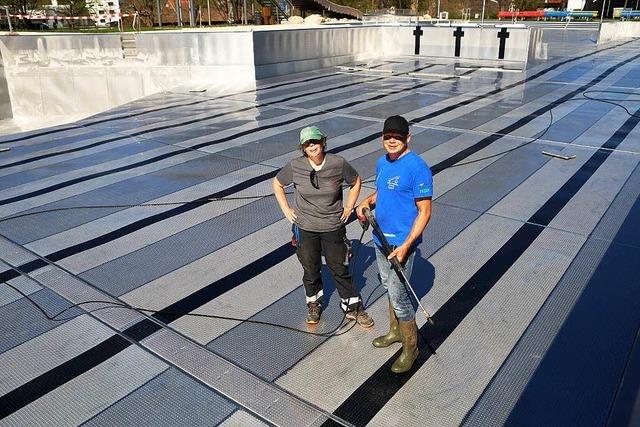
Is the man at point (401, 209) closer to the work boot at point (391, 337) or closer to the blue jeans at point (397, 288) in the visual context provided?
the blue jeans at point (397, 288)

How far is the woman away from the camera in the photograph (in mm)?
3482

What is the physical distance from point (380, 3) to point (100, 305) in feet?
186

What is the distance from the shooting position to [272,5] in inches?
1462

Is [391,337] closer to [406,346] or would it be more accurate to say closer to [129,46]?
[406,346]

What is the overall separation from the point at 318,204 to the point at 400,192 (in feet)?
2.20

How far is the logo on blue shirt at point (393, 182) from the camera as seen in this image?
3.02 m

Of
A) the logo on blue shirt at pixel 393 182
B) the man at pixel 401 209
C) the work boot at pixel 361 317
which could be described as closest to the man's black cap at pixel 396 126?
the man at pixel 401 209

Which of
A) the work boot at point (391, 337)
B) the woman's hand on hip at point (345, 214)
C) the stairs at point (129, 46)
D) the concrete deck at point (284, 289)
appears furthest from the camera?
the stairs at point (129, 46)

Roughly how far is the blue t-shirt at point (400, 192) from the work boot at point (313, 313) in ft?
2.94

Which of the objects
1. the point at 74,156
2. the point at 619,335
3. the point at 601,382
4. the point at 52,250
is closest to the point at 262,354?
the point at 601,382

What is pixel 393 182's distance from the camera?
9.99ft

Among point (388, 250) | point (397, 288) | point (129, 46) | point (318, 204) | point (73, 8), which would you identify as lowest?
point (397, 288)

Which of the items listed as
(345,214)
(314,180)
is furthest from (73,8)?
(345,214)

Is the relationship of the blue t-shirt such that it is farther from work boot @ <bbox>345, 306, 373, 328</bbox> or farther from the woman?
work boot @ <bbox>345, 306, 373, 328</bbox>
